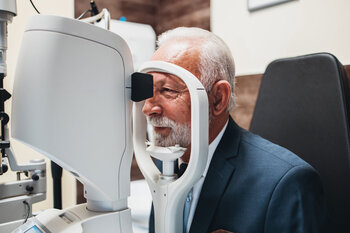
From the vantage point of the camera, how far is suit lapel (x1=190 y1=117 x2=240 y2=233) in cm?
95

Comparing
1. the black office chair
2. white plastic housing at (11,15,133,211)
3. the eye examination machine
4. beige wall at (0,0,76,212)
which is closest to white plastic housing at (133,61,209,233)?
the eye examination machine

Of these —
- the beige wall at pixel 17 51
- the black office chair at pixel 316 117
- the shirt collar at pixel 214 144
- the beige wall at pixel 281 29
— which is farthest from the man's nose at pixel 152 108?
the beige wall at pixel 281 29

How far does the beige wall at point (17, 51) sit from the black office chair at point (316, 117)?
1224mm

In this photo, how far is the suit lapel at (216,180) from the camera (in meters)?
0.95

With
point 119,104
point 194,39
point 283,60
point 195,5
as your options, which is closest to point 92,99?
point 119,104

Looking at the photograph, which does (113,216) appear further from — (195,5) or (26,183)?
(195,5)

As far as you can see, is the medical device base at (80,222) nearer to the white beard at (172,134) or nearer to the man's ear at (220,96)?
the white beard at (172,134)

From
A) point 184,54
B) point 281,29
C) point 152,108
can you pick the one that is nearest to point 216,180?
point 152,108

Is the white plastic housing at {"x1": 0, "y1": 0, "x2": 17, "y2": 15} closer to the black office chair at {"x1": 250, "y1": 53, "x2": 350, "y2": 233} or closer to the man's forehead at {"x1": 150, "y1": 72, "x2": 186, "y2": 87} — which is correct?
the man's forehead at {"x1": 150, "y1": 72, "x2": 186, "y2": 87}

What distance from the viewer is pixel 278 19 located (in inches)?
65.2

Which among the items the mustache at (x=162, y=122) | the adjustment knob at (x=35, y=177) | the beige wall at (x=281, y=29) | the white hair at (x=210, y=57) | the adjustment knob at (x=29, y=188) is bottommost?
the adjustment knob at (x=29, y=188)

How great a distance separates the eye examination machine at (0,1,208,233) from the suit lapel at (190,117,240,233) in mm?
256

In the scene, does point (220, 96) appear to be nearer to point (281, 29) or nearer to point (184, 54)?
point (184, 54)

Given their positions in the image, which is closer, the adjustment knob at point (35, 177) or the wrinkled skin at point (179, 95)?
the wrinkled skin at point (179, 95)
